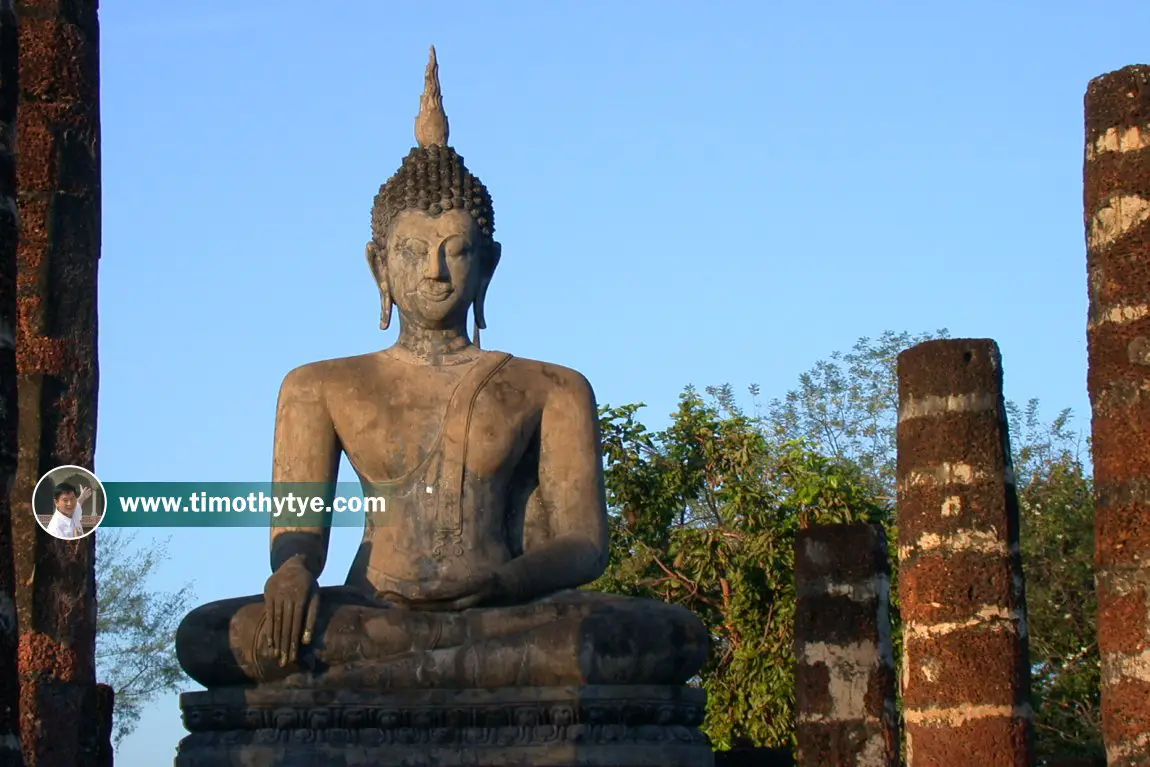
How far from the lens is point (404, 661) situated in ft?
26.4

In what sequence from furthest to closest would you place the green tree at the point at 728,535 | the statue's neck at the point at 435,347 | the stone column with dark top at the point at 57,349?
the green tree at the point at 728,535
the stone column with dark top at the point at 57,349
the statue's neck at the point at 435,347

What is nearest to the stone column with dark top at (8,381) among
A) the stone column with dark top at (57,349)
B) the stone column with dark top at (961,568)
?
the stone column with dark top at (57,349)

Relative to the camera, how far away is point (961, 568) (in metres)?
13.2

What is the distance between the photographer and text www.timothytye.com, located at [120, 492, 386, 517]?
8.88m

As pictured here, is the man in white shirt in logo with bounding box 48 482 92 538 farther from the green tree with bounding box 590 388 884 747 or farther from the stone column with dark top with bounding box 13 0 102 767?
the green tree with bounding box 590 388 884 747

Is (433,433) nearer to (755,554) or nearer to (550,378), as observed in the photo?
(550,378)

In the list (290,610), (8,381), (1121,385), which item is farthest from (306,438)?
(1121,385)

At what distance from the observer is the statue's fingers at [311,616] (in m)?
8.05

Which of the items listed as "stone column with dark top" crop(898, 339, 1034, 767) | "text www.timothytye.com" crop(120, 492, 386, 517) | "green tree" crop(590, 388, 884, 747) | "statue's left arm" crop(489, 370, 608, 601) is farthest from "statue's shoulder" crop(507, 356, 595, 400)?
"green tree" crop(590, 388, 884, 747)

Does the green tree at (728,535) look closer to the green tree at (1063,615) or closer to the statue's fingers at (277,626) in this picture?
the green tree at (1063,615)

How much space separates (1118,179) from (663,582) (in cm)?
1116

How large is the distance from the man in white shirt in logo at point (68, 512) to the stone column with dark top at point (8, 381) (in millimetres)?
5488

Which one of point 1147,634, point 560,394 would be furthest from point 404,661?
point 1147,634

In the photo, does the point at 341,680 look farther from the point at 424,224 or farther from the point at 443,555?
the point at 424,224
